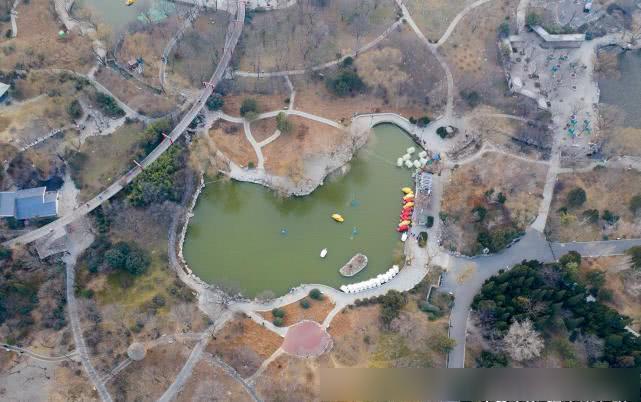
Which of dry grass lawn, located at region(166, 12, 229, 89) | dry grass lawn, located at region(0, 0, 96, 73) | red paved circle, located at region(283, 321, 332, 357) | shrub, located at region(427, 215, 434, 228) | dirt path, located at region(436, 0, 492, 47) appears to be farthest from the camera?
dirt path, located at region(436, 0, 492, 47)

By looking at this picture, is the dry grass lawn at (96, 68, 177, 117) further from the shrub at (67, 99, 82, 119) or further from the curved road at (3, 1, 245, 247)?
the shrub at (67, 99, 82, 119)

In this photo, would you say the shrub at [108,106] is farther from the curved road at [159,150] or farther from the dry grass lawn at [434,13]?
the dry grass lawn at [434,13]

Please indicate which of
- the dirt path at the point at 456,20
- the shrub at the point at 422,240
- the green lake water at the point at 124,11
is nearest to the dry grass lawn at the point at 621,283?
the shrub at the point at 422,240

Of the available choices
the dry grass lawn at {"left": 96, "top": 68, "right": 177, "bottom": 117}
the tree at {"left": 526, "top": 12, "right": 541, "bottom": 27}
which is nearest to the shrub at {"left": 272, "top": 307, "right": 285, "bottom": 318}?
the dry grass lawn at {"left": 96, "top": 68, "right": 177, "bottom": 117}

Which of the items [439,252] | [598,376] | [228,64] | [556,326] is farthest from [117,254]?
[598,376]

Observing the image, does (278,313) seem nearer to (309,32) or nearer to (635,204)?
(309,32)

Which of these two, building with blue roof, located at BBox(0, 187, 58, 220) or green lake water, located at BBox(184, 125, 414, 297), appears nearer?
building with blue roof, located at BBox(0, 187, 58, 220)
